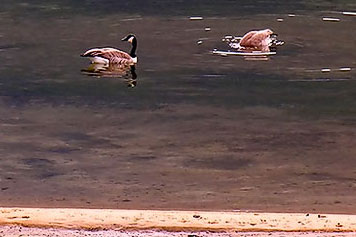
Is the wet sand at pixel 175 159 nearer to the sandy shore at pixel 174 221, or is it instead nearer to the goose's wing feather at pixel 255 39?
the sandy shore at pixel 174 221

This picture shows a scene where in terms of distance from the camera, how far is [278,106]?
42.6 feet

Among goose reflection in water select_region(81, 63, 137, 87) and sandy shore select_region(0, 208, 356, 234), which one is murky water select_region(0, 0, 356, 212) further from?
sandy shore select_region(0, 208, 356, 234)

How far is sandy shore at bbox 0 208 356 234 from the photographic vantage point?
6707mm

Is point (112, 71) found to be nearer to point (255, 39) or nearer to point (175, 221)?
point (255, 39)

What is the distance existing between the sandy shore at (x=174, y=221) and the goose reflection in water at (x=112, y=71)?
25.0 feet

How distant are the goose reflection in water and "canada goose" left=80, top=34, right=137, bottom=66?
0.08 metres

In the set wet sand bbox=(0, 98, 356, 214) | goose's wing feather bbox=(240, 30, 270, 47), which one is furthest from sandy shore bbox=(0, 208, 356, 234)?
goose's wing feather bbox=(240, 30, 270, 47)

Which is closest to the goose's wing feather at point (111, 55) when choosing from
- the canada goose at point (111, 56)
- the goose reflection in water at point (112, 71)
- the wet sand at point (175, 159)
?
the canada goose at point (111, 56)

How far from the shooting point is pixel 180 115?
40.7 feet

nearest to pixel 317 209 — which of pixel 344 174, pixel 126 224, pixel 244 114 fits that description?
pixel 344 174

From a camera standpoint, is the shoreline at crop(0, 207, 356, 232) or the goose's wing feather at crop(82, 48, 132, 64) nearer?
the shoreline at crop(0, 207, 356, 232)

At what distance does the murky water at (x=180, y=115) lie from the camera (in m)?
9.11

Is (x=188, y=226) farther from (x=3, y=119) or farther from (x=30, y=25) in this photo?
(x=30, y=25)

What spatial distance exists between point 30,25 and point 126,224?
1312 centimetres
